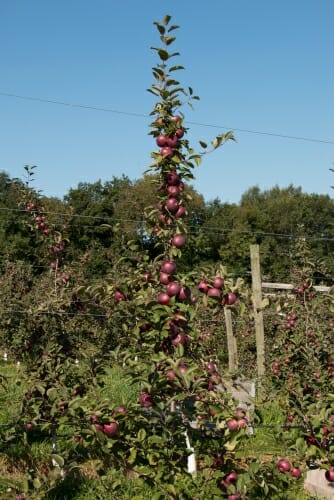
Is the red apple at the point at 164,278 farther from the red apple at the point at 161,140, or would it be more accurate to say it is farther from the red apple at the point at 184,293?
the red apple at the point at 161,140

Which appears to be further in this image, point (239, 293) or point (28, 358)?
point (28, 358)

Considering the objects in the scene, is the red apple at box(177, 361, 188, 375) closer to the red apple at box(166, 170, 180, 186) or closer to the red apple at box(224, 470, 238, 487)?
the red apple at box(224, 470, 238, 487)

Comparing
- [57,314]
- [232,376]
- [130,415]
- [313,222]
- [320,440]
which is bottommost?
[320,440]

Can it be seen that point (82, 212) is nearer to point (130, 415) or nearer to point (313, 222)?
point (313, 222)

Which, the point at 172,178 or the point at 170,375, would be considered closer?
the point at 170,375

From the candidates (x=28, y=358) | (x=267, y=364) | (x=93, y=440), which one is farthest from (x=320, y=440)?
(x=267, y=364)

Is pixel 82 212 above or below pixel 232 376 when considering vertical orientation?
above

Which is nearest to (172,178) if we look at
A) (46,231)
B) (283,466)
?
(283,466)

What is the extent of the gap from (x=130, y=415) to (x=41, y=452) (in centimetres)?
222

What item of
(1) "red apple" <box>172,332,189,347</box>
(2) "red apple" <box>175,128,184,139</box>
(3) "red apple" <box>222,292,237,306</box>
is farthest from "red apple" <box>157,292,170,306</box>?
(2) "red apple" <box>175,128,184,139</box>

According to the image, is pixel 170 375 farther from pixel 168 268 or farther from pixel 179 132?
pixel 179 132

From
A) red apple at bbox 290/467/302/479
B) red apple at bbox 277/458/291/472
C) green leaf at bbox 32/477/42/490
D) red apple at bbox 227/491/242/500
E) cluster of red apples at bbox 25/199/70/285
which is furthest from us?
cluster of red apples at bbox 25/199/70/285

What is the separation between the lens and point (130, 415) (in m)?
2.54

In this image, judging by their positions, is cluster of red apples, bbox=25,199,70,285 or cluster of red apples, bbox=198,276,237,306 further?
cluster of red apples, bbox=25,199,70,285
